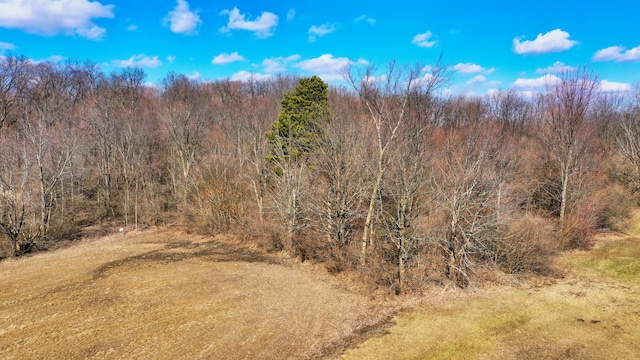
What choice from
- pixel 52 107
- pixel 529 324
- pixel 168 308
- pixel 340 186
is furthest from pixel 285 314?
pixel 52 107

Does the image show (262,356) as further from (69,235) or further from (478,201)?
(69,235)

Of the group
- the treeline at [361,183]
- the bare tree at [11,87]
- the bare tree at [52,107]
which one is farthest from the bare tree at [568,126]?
the bare tree at [11,87]

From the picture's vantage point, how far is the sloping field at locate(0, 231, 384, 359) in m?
11.0

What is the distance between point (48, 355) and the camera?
10.6m

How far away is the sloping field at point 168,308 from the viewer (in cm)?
1102

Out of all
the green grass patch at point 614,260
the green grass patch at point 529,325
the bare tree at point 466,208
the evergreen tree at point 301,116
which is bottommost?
the green grass patch at point 529,325

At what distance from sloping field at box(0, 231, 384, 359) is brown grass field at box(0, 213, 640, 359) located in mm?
49

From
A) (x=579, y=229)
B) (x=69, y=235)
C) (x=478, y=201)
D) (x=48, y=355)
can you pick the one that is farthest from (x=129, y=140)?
(x=579, y=229)

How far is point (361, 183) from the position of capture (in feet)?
59.9

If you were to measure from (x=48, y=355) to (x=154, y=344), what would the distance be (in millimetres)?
3118

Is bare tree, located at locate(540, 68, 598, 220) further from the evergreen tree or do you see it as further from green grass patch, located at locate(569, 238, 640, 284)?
the evergreen tree

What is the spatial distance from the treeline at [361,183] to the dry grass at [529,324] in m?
1.48

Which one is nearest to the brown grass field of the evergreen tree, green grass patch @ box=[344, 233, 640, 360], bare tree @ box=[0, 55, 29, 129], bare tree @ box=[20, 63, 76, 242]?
green grass patch @ box=[344, 233, 640, 360]

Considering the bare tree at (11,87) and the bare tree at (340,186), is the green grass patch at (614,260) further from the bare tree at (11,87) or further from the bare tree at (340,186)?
the bare tree at (11,87)
